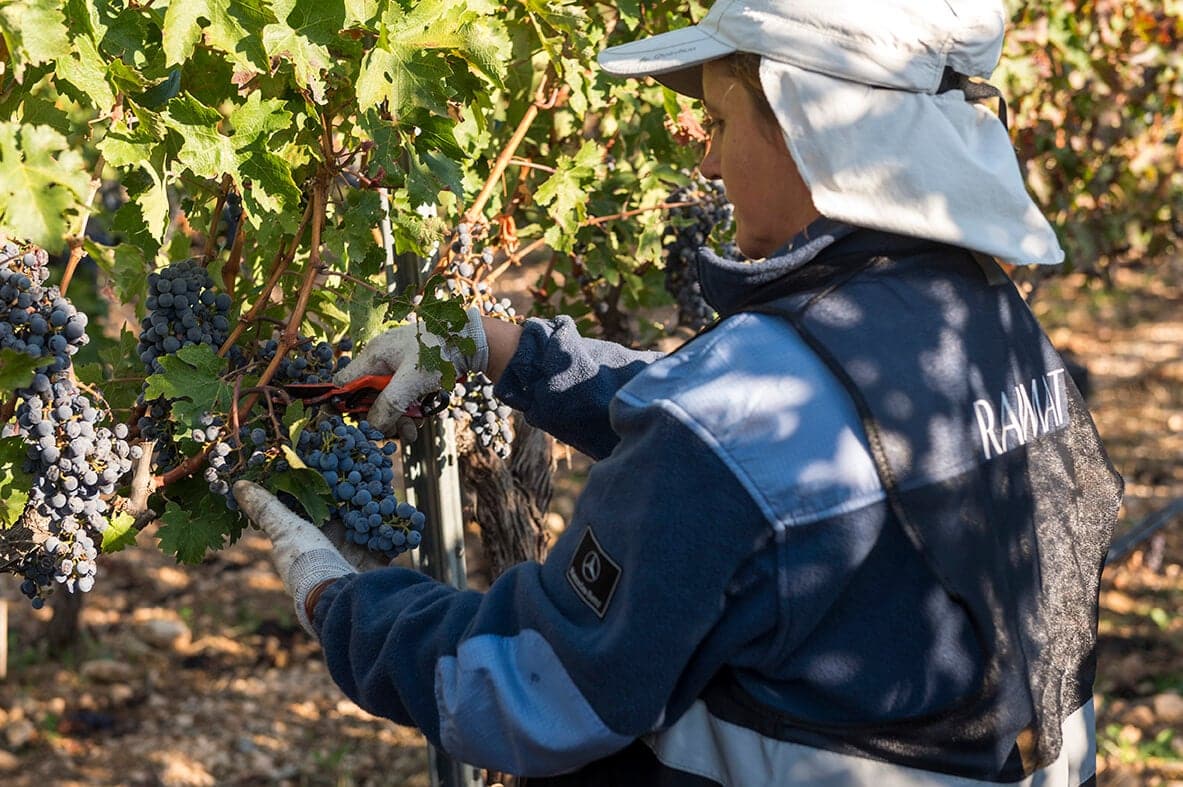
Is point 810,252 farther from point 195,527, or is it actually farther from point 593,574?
point 195,527

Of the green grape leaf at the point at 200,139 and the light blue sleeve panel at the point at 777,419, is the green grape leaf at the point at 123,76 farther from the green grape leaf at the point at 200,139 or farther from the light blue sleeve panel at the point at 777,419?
the light blue sleeve panel at the point at 777,419

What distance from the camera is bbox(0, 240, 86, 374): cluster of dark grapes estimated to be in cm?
175

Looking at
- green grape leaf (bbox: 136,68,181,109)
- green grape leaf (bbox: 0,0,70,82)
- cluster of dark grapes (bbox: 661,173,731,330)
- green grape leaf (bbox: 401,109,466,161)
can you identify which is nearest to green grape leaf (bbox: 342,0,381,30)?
green grape leaf (bbox: 401,109,466,161)

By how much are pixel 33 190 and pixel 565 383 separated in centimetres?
96

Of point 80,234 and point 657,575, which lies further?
point 80,234

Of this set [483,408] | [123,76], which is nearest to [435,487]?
[483,408]

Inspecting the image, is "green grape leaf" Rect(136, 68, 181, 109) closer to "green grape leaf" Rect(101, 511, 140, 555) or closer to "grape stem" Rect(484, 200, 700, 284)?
"green grape leaf" Rect(101, 511, 140, 555)

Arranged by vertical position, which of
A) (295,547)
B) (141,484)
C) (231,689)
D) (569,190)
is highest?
(569,190)

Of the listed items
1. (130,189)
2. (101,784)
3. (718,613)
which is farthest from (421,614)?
(101,784)

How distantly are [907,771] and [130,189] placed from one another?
1431 mm

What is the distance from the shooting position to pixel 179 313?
2.05m

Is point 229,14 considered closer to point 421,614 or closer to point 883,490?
point 421,614

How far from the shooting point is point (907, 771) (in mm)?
1648

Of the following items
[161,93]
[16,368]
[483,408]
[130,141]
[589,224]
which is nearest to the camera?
[16,368]
